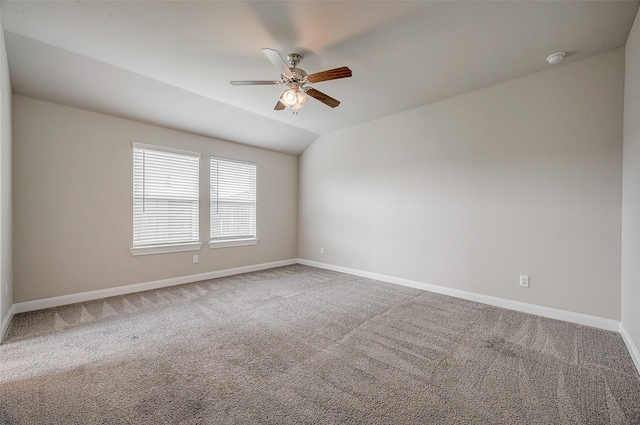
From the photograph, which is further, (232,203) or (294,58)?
(232,203)

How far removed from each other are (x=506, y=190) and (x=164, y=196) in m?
5.01

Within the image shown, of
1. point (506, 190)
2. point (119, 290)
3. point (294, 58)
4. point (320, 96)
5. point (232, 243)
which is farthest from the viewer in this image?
point (232, 243)

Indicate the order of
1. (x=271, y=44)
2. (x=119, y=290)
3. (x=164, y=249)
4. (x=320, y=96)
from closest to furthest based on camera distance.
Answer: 1. (x=271, y=44)
2. (x=320, y=96)
3. (x=119, y=290)
4. (x=164, y=249)

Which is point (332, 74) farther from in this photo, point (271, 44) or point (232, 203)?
point (232, 203)

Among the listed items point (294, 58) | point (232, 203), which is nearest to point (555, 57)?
point (294, 58)

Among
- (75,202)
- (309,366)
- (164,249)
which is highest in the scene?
(75,202)

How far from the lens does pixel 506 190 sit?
351cm

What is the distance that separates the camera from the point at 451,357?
2.31 metres

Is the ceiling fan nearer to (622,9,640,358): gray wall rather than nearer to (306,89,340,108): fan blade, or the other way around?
(306,89,340,108): fan blade

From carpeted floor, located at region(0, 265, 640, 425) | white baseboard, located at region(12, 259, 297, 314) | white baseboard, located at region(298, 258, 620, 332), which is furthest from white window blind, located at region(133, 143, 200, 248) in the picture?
white baseboard, located at region(298, 258, 620, 332)

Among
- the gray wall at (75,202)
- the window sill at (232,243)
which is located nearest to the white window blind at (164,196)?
the gray wall at (75,202)

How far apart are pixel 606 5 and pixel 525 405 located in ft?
10.4

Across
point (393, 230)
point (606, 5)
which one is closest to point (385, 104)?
point (393, 230)

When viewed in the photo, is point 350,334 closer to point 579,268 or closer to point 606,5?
point 579,268
